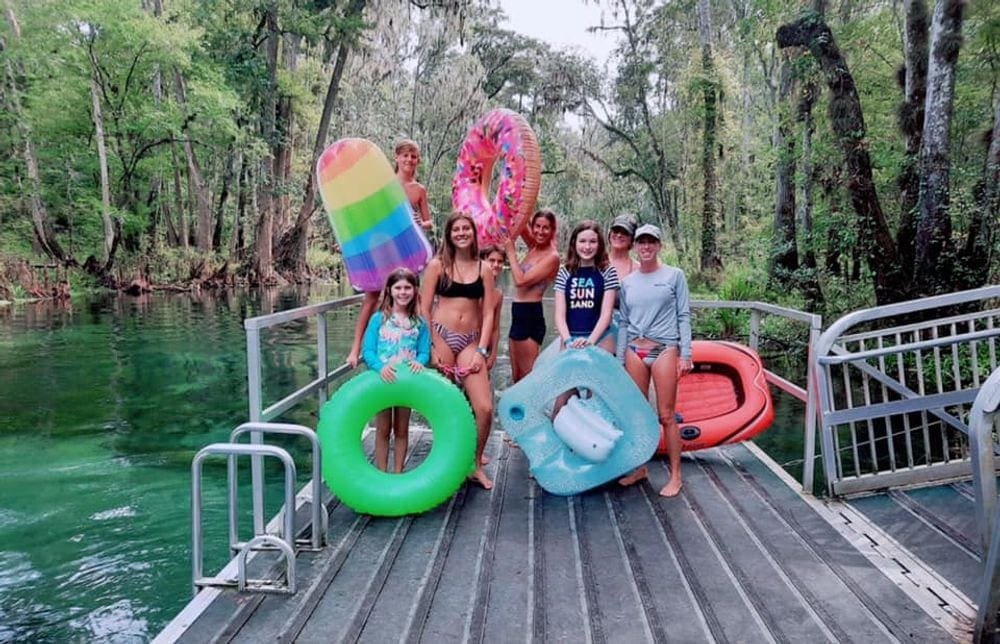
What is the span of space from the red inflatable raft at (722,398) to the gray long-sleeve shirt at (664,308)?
0.77 meters

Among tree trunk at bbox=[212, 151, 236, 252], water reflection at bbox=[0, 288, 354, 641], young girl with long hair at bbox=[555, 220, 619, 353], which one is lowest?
water reflection at bbox=[0, 288, 354, 641]

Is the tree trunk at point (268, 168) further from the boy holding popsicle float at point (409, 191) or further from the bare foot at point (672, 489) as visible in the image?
the bare foot at point (672, 489)

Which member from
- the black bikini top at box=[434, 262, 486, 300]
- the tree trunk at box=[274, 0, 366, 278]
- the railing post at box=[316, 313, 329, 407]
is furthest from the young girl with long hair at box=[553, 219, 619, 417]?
the tree trunk at box=[274, 0, 366, 278]

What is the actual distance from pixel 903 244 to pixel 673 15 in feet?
50.0

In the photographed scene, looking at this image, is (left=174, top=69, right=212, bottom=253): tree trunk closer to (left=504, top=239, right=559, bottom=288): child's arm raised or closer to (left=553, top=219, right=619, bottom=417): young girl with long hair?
(left=504, top=239, right=559, bottom=288): child's arm raised

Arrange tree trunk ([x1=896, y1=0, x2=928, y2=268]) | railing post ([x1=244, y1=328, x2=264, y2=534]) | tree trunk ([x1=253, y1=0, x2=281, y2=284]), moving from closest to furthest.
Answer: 1. railing post ([x1=244, y1=328, x2=264, y2=534])
2. tree trunk ([x1=896, y1=0, x2=928, y2=268])
3. tree trunk ([x1=253, y1=0, x2=281, y2=284])

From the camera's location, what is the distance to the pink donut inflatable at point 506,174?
4.51m

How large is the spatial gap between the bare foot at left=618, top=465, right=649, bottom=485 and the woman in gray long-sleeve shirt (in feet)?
0.71

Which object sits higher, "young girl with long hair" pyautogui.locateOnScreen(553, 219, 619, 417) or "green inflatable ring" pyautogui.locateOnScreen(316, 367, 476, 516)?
"young girl with long hair" pyautogui.locateOnScreen(553, 219, 619, 417)

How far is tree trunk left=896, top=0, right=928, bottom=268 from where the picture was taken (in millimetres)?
7441

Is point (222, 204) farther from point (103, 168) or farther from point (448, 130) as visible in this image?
point (448, 130)

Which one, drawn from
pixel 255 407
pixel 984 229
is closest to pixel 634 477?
pixel 255 407

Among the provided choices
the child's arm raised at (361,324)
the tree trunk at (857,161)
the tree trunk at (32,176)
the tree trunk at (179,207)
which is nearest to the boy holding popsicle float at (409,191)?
the child's arm raised at (361,324)

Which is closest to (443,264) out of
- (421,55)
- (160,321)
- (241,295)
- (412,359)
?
(412,359)
